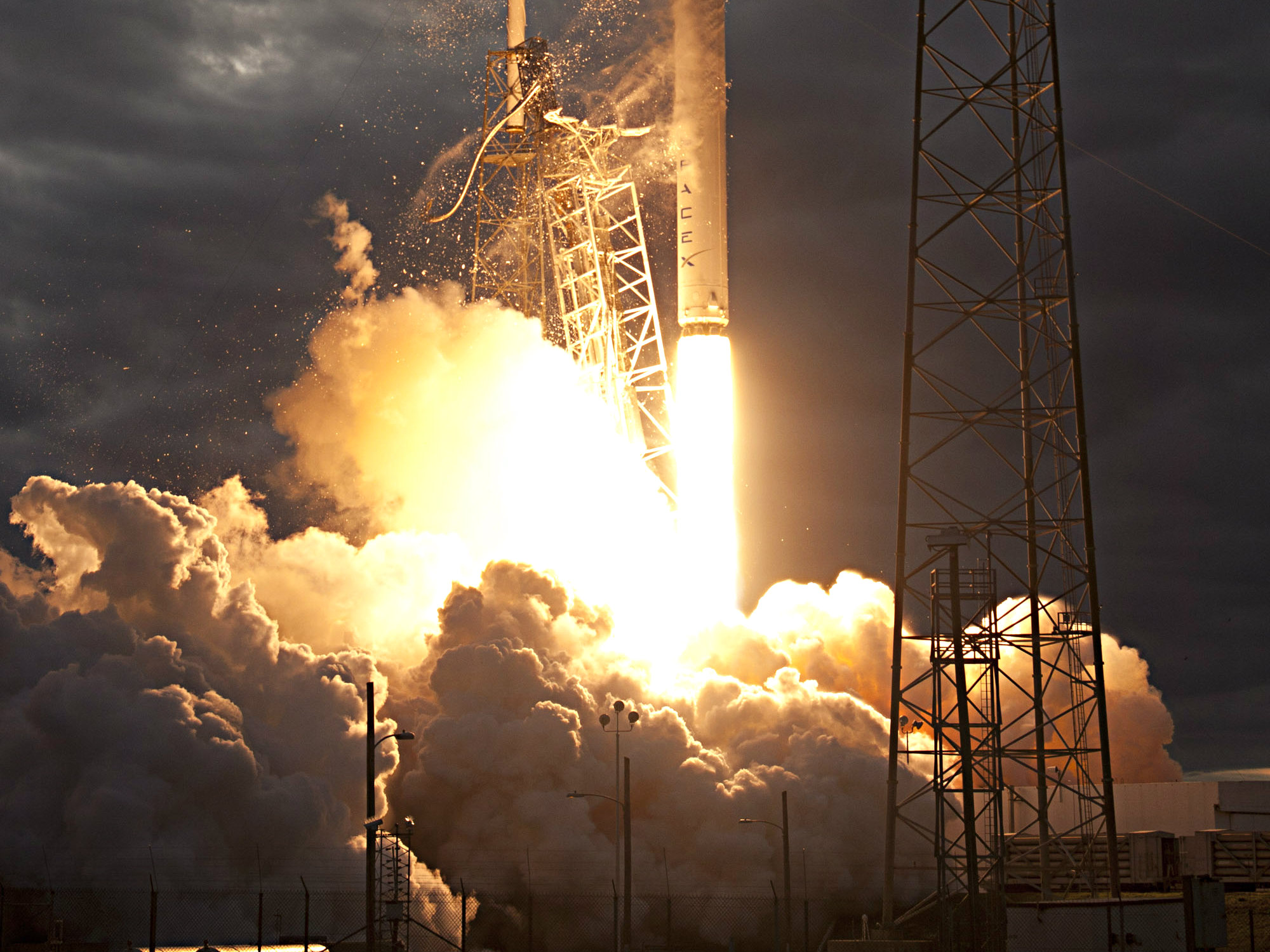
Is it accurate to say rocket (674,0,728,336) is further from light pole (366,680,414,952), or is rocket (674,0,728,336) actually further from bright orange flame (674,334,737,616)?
light pole (366,680,414,952)

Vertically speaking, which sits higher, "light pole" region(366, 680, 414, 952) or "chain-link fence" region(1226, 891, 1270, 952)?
"light pole" region(366, 680, 414, 952)

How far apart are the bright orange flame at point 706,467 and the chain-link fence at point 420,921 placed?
38.8 feet

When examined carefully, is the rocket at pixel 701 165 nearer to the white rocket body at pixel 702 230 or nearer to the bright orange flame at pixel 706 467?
the white rocket body at pixel 702 230

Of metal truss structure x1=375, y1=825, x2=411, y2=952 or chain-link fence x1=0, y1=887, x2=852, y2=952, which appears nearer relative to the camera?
metal truss structure x1=375, y1=825, x2=411, y2=952

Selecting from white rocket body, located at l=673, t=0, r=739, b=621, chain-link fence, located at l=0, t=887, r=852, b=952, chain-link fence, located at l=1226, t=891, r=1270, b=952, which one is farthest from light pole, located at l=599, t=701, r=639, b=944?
chain-link fence, located at l=1226, t=891, r=1270, b=952

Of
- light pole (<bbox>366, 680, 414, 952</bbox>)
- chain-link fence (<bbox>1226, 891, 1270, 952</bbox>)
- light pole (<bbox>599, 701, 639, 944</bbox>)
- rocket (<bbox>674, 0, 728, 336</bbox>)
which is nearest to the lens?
light pole (<bbox>366, 680, 414, 952</bbox>)

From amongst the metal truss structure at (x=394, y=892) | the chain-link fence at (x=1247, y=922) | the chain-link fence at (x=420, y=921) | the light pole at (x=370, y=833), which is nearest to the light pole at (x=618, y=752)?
the chain-link fence at (x=420, y=921)

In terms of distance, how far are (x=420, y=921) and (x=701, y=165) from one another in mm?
24663

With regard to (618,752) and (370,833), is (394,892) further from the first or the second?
(618,752)

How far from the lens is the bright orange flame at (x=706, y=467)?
49.8 meters

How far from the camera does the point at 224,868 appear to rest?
40469 millimetres

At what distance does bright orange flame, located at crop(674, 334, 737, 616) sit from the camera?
1961 inches

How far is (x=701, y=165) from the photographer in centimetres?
4928

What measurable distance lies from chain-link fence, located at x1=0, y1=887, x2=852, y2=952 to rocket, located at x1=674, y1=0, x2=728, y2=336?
1827 centimetres
